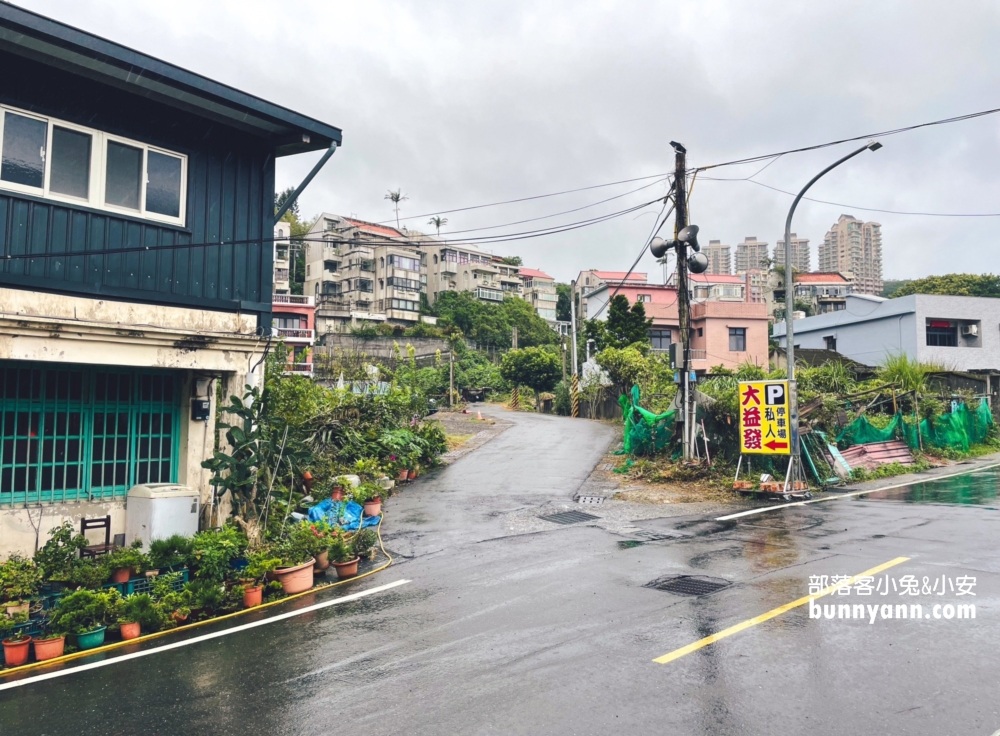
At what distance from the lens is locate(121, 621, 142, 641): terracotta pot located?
7.89 meters

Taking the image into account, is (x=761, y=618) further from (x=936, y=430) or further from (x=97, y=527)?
(x=936, y=430)

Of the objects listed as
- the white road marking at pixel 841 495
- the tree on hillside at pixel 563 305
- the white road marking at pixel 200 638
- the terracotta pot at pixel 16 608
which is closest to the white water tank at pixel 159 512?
the terracotta pot at pixel 16 608

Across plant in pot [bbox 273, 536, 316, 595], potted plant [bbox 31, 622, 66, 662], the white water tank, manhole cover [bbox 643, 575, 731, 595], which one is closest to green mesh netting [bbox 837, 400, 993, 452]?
manhole cover [bbox 643, 575, 731, 595]

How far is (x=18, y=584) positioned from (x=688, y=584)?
25.8 feet

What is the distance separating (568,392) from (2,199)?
113 feet

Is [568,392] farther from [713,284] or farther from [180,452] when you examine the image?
[713,284]

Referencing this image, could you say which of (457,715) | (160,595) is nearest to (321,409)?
(160,595)

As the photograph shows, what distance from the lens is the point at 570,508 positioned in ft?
50.3

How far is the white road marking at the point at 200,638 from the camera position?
6.82 m

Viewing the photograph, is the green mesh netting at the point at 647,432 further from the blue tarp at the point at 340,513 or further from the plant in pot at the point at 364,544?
the plant in pot at the point at 364,544

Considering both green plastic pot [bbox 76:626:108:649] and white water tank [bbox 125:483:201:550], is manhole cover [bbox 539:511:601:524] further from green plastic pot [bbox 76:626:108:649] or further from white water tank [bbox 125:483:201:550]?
green plastic pot [bbox 76:626:108:649]

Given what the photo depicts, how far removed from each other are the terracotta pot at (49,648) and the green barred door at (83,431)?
2.68 meters

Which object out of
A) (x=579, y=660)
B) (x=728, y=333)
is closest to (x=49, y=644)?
(x=579, y=660)

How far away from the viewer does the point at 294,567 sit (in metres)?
9.54
